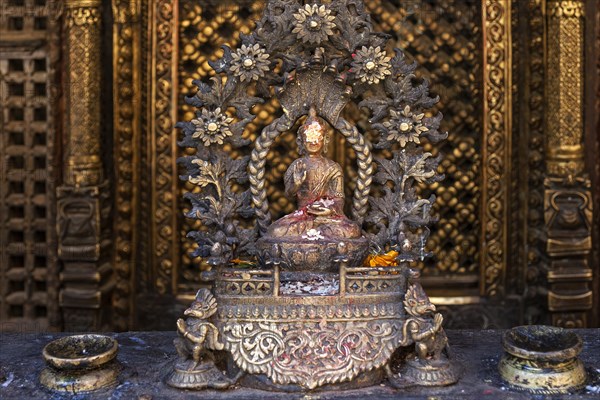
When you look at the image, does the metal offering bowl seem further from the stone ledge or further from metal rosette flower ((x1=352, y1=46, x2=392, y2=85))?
metal rosette flower ((x1=352, y1=46, x2=392, y2=85))

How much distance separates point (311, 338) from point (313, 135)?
3.21 ft

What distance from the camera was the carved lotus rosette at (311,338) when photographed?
3.47m

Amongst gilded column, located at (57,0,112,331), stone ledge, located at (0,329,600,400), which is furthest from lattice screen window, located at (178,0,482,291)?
stone ledge, located at (0,329,600,400)

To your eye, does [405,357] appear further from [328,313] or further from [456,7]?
[456,7]

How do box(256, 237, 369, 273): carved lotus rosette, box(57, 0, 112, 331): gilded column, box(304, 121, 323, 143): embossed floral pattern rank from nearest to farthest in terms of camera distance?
box(256, 237, 369, 273): carved lotus rosette
box(304, 121, 323, 143): embossed floral pattern
box(57, 0, 112, 331): gilded column

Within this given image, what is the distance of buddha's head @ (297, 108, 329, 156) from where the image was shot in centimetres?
385

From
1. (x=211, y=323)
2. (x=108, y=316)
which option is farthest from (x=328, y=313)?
(x=108, y=316)

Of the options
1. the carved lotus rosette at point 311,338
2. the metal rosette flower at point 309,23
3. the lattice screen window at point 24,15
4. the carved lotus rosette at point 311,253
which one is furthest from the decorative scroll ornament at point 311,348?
the lattice screen window at point 24,15

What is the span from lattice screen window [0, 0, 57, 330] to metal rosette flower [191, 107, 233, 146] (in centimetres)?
223

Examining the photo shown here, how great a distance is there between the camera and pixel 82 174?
5398 millimetres

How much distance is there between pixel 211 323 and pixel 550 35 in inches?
131

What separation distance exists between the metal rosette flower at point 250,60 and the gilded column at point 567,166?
8.45ft

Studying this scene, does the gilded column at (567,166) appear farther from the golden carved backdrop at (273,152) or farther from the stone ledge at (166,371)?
the stone ledge at (166,371)

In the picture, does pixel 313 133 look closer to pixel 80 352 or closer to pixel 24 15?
pixel 80 352
